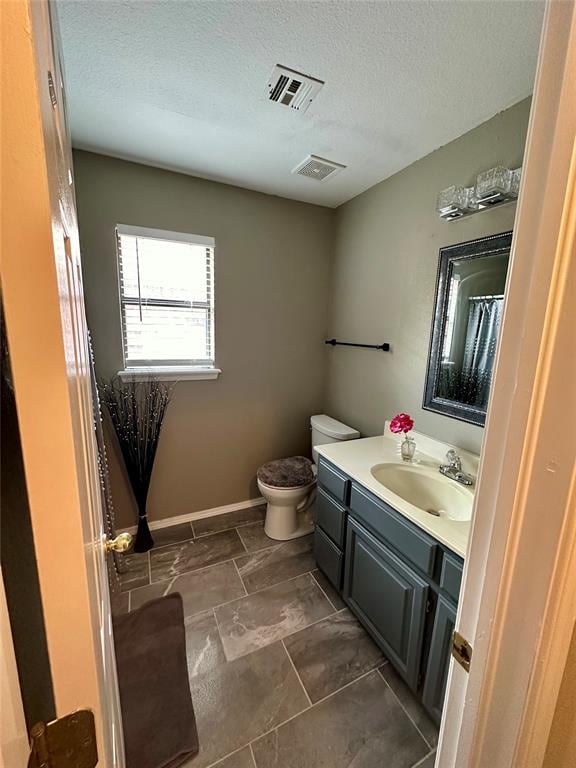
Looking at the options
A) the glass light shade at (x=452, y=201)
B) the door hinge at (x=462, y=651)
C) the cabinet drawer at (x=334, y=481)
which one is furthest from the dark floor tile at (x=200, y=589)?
the glass light shade at (x=452, y=201)

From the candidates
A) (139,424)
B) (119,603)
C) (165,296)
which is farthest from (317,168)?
(119,603)

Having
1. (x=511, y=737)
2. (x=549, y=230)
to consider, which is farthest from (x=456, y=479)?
(x=549, y=230)

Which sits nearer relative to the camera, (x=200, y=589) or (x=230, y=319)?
(x=200, y=589)

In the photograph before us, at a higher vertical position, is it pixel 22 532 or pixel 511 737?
pixel 22 532

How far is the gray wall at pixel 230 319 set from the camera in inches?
76.5

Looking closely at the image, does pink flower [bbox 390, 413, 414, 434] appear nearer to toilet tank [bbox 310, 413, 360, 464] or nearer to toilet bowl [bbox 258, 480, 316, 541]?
toilet tank [bbox 310, 413, 360, 464]

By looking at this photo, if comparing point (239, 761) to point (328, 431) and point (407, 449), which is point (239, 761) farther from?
point (328, 431)

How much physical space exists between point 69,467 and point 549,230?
2.19ft

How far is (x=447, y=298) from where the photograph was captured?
5.40 feet

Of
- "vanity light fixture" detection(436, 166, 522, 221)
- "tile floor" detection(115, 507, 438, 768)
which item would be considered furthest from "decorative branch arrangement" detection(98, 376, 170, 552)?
"vanity light fixture" detection(436, 166, 522, 221)

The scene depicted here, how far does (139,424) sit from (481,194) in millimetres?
2227

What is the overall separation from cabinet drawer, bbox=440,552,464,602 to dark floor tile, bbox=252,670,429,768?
617 millimetres

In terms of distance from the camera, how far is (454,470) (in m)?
1.55

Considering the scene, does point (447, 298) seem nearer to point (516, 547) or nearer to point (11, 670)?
point (516, 547)
